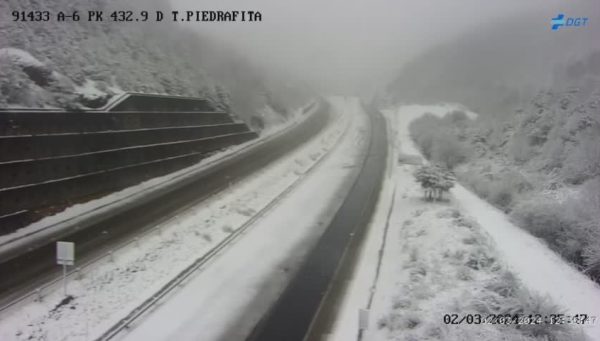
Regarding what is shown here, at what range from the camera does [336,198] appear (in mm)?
34406

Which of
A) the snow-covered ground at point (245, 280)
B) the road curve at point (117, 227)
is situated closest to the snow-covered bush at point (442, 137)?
the snow-covered ground at point (245, 280)

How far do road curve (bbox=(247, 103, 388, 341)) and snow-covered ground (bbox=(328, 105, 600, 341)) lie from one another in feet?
3.62

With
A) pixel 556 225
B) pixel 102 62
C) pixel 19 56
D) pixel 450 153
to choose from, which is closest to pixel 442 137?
pixel 450 153

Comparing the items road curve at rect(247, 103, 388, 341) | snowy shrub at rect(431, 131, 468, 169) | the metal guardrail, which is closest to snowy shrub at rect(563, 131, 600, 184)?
road curve at rect(247, 103, 388, 341)

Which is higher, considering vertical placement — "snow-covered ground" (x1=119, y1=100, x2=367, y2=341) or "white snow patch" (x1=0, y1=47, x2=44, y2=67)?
"white snow patch" (x1=0, y1=47, x2=44, y2=67)

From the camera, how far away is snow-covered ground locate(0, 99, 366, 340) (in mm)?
16109

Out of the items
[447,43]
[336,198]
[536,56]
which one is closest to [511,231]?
[336,198]

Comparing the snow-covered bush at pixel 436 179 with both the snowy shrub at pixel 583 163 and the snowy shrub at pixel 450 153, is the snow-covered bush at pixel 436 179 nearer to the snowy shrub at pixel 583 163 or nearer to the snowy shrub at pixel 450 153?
the snowy shrub at pixel 583 163

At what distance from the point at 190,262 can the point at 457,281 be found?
11653 mm

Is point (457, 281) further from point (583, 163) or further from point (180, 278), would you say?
point (583, 163)

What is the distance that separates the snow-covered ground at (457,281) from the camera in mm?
14356

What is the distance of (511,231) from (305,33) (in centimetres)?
13137

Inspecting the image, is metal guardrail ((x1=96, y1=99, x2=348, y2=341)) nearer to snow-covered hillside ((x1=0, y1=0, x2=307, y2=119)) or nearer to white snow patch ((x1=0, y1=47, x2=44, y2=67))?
snow-covered hillside ((x1=0, y1=0, x2=307, y2=119))

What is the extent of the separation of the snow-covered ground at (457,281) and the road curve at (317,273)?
110cm
